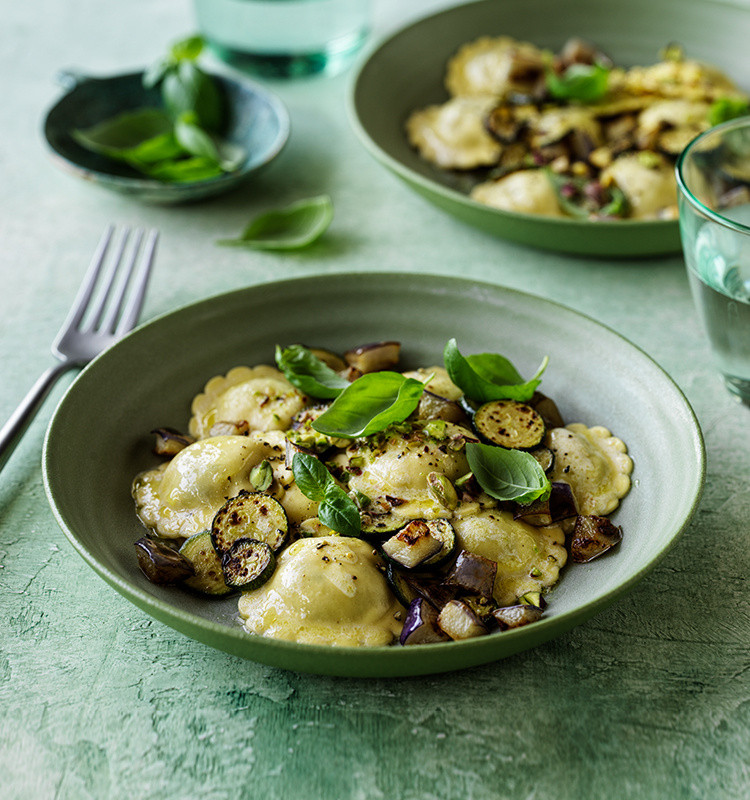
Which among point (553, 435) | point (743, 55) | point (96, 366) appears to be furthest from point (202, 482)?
point (743, 55)

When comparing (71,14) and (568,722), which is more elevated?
(71,14)

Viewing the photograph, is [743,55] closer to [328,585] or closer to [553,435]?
[553,435]

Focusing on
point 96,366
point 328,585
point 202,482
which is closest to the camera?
point 328,585

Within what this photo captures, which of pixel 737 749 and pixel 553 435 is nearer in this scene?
pixel 737 749

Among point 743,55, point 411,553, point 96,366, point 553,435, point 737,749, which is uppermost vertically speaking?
point 96,366

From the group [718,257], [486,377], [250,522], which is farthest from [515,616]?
[718,257]

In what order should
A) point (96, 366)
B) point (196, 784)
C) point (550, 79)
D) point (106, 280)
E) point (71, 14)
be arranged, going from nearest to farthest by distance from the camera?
point (196, 784)
point (96, 366)
point (106, 280)
point (550, 79)
point (71, 14)

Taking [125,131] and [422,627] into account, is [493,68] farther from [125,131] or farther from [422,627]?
[422,627]
